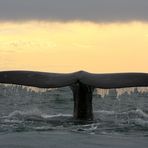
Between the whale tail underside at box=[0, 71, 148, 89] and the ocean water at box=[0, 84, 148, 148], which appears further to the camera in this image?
the whale tail underside at box=[0, 71, 148, 89]

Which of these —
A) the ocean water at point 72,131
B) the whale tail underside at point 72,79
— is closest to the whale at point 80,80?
the whale tail underside at point 72,79

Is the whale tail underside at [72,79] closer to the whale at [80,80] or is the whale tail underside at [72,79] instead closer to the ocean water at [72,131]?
the whale at [80,80]

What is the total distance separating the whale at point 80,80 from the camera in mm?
13688

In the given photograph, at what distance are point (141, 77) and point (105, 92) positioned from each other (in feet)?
3.13

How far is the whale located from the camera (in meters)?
13.7

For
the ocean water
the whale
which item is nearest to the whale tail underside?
the whale

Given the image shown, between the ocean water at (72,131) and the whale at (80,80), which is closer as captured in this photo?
the ocean water at (72,131)

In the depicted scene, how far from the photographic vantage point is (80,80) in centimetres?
1385

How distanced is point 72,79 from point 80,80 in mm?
208

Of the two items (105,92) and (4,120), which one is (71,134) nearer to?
(105,92)

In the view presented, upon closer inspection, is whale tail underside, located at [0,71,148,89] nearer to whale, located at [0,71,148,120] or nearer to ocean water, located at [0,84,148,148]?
whale, located at [0,71,148,120]

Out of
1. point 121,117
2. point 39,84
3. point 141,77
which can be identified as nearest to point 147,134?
point 141,77

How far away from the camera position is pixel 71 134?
480 inches

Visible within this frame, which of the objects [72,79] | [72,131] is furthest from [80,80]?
[72,131]
